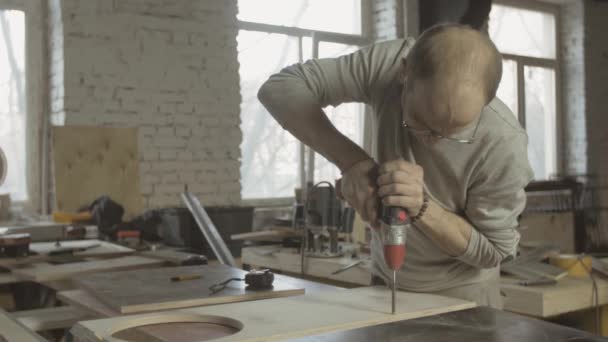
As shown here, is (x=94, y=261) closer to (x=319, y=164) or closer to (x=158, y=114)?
(x=158, y=114)

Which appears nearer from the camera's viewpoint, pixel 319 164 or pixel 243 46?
pixel 243 46

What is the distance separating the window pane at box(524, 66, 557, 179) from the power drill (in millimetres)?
7003

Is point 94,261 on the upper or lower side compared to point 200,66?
lower

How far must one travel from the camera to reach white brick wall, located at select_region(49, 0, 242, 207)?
4.88m

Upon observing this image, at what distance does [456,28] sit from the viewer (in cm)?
125

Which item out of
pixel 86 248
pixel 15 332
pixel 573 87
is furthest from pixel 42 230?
pixel 573 87

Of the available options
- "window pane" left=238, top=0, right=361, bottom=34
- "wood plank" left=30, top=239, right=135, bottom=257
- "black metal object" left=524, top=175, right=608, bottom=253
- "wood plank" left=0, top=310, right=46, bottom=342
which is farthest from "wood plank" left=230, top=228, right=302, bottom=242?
"black metal object" left=524, top=175, right=608, bottom=253

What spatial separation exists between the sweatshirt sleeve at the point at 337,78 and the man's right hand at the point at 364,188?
205 millimetres

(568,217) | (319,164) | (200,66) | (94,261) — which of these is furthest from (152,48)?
(568,217)

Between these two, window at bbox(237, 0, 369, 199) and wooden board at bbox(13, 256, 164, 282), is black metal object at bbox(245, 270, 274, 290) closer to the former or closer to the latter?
wooden board at bbox(13, 256, 164, 282)

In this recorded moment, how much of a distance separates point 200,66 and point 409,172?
4.24m

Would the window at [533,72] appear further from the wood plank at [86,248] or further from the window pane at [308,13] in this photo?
the wood plank at [86,248]

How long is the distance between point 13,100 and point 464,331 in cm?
447

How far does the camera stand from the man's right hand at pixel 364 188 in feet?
4.50
